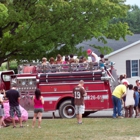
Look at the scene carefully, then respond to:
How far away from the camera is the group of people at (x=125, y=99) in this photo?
20219 millimetres

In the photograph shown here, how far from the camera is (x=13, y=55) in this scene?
1059 inches

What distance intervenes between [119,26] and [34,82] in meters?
7.79

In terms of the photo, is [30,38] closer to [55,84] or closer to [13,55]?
[13,55]

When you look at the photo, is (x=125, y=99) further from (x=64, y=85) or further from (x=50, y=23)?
(x=50, y=23)

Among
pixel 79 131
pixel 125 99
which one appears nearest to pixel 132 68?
pixel 125 99

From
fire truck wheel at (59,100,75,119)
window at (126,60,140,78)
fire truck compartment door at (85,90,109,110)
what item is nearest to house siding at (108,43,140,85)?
window at (126,60,140,78)

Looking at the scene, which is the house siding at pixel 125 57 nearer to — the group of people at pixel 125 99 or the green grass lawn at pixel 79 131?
the group of people at pixel 125 99

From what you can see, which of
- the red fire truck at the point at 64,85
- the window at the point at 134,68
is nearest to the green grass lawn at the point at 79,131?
the red fire truck at the point at 64,85

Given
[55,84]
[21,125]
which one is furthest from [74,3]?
[21,125]

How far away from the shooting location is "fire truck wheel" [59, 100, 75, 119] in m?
21.4

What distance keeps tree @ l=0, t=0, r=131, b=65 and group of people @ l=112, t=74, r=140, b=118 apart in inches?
191

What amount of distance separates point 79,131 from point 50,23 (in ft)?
34.1

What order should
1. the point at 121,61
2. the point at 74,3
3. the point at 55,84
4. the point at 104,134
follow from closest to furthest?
1. the point at 104,134
2. the point at 55,84
3. the point at 74,3
4. the point at 121,61

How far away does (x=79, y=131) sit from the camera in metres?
16.0
